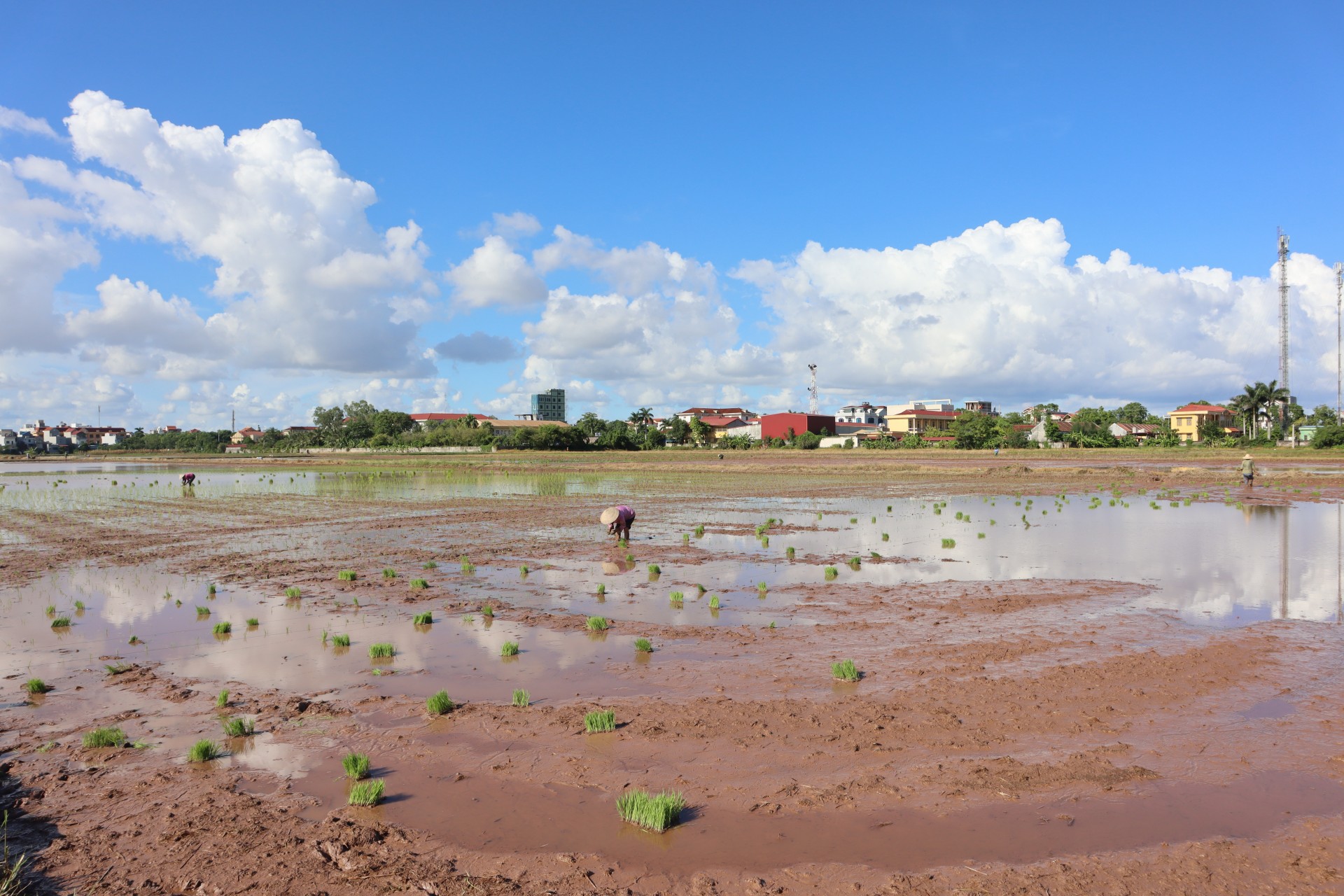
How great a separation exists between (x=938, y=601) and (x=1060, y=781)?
7.30m

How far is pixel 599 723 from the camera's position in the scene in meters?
7.85

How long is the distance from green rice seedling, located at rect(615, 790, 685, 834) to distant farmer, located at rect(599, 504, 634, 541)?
47.9ft

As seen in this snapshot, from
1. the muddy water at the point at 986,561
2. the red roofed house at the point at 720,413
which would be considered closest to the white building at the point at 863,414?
the red roofed house at the point at 720,413

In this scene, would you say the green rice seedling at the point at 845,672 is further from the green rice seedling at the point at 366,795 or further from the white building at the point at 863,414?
the white building at the point at 863,414

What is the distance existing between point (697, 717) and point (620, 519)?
43.0 feet

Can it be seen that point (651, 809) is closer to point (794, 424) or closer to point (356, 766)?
point (356, 766)

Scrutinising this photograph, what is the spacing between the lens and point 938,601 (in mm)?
13695

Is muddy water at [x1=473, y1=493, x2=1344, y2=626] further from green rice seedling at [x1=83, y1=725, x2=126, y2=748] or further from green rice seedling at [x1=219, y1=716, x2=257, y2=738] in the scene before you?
green rice seedling at [x1=83, y1=725, x2=126, y2=748]

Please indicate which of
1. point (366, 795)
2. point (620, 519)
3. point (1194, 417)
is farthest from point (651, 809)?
point (1194, 417)

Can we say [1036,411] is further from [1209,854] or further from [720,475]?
[1209,854]

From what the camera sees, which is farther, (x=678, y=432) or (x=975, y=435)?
(x=678, y=432)

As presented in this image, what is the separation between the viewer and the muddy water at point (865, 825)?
5.59m

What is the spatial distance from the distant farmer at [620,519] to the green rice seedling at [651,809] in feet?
47.9

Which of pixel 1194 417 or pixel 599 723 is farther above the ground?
pixel 1194 417
